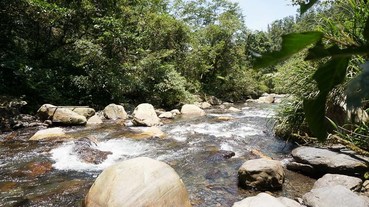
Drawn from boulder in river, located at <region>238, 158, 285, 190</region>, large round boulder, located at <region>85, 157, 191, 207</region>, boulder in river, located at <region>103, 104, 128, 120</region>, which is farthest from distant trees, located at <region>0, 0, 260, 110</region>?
large round boulder, located at <region>85, 157, 191, 207</region>

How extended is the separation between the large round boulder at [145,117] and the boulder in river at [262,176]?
17.1 ft

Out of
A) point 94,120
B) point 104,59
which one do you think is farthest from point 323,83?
point 104,59

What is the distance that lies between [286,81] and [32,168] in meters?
5.33

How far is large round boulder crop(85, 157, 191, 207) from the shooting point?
3.39 m

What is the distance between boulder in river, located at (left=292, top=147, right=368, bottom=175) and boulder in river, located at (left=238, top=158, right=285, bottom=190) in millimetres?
626

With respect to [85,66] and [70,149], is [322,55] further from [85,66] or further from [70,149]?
[85,66]

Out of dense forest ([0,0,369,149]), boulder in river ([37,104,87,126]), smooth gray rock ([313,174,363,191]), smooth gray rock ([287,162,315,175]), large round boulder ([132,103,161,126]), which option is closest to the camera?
smooth gray rock ([313,174,363,191])

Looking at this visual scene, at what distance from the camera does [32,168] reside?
5430 mm

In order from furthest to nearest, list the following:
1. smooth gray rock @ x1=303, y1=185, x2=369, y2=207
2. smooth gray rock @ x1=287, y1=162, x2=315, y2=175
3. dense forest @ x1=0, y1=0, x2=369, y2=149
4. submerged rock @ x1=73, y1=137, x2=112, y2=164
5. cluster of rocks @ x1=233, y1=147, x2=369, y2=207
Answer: dense forest @ x1=0, y1=0, x2=369, y2=149
submerged rock @ x1=73, y1=137, x2=112, y2=164
smooth gray rock @ x1=287, y1=162, x2=315, y2=175
cluster of rocks @ x1=233, y1=147, x2=369, y2=207
smooth gray rock @ x1=303, y1=185, x2=369, y2=207

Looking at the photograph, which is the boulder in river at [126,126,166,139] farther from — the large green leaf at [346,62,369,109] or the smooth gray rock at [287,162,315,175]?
the large green leaf at [346,62,369,109]

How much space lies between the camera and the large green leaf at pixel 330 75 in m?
0.36

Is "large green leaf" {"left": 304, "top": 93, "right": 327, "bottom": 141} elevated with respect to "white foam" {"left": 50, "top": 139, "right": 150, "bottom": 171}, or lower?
elevated

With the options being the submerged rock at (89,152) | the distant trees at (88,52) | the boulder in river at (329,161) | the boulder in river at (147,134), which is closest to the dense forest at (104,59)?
the distant trees at (88,52)

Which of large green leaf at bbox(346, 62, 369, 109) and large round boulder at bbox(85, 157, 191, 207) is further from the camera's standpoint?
large round boulder at bbox(85, 157, 191, 207)
